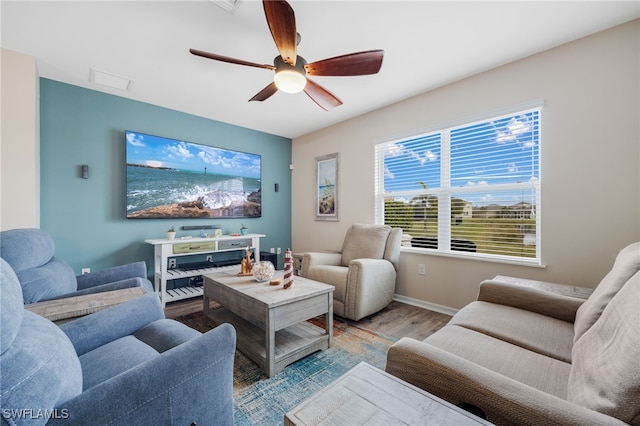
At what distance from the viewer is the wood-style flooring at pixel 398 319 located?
242 centimetres

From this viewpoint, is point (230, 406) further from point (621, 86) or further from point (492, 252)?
point (621, 86)

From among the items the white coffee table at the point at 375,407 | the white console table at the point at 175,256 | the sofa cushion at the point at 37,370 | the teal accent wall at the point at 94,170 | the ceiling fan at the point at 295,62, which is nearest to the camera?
the sofa cushion at the point at 37,370

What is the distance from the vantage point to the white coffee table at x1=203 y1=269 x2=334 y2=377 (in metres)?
1.76

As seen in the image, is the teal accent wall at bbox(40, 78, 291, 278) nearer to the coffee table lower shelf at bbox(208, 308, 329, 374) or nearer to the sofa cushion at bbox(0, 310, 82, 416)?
the coffee table lower shelf at bbox(208, 308, 329, 374)

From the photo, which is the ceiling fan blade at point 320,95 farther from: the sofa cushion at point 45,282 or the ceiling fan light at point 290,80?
the sofa cushion at point 45,282

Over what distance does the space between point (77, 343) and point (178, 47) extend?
7.44 ft

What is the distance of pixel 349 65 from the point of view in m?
1.89

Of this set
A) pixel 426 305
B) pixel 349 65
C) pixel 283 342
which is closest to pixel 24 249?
pixel 283 342

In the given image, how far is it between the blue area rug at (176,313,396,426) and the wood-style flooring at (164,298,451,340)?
0.63 ft

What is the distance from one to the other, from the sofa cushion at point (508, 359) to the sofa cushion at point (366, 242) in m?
1.69

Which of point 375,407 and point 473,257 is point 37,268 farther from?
point 473,257

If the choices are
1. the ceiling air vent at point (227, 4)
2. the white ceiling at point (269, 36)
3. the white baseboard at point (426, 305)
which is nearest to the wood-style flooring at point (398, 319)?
the white baseboard at point (426, 305)

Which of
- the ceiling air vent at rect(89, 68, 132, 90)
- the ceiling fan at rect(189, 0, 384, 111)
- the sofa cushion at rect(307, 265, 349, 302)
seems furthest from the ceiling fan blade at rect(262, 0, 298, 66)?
the ceiling air vent at rect(89, 68, 132, 90)

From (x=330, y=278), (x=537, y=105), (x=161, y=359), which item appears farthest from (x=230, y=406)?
(x=537, y=105)
